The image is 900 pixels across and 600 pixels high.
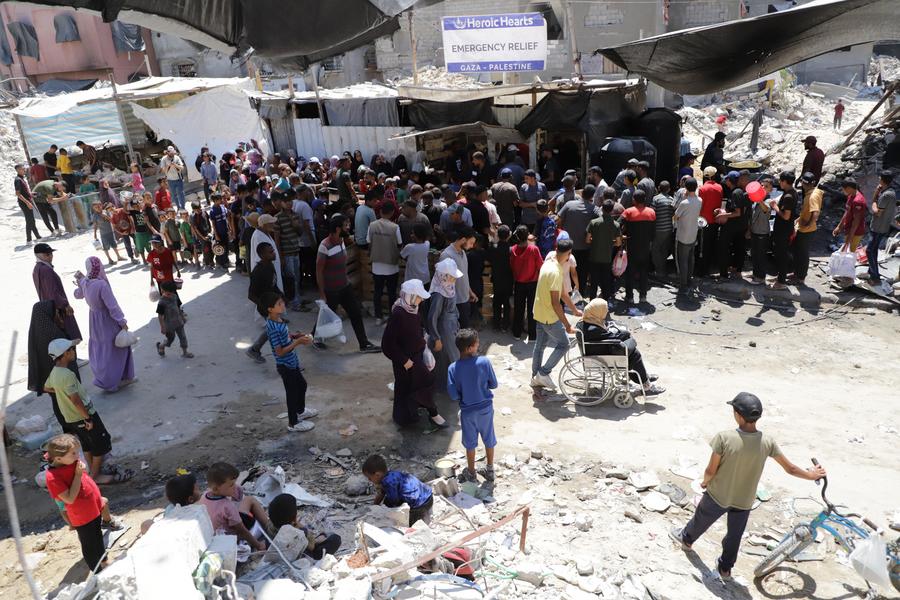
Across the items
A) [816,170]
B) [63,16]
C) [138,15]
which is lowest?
[816,170]

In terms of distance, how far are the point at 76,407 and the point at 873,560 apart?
19.2ft

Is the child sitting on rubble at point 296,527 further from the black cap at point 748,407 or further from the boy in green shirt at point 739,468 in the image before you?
the black cap at point 748,407

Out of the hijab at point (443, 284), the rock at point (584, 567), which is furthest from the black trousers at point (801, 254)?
the rock at point (584, 567)

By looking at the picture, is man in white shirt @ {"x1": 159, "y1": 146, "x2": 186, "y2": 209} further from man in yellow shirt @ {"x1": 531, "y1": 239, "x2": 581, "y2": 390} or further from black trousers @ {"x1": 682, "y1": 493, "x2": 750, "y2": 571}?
black trousers @ {"x1": 682, "y1": 493, "x2": 750, "y2": 571}

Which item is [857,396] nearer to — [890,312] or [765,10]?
[890,312]

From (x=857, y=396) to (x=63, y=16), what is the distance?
118 ft

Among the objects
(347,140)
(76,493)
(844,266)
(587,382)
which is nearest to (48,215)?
(347,140)

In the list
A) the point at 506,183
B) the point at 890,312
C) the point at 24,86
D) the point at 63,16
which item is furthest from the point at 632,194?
the point at 24,86

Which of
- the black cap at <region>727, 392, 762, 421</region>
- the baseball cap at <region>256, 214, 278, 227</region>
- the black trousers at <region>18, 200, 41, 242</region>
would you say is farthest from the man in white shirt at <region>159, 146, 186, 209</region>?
the black cap at <region>727, 392, 762, 421</region>

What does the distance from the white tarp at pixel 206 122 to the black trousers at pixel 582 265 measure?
1166cm

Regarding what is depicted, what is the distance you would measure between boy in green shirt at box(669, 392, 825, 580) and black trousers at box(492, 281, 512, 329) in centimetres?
437

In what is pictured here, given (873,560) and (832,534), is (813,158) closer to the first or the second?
(832,534)

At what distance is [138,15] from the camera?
7.31m

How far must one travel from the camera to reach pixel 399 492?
15.9 feet
